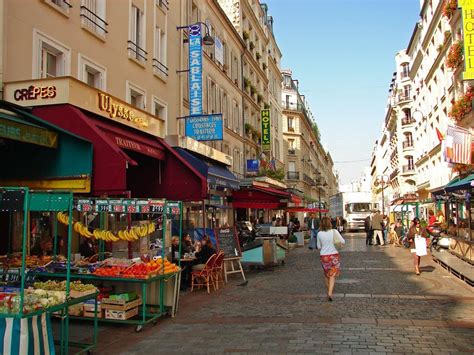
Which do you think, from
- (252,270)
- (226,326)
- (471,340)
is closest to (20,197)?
(226,326)

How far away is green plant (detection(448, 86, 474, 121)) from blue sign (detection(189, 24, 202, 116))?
1249 centimetres

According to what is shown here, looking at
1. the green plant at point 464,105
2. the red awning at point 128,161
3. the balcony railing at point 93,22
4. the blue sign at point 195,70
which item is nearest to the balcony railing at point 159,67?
the blue sign at point 195,70

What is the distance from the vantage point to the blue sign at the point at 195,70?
18008mm

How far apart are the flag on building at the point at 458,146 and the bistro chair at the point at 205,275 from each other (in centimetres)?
1271

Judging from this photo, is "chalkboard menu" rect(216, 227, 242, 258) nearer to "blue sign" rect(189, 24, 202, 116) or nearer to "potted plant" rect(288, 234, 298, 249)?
"blue sign" rect(189, 24, 202, 116)

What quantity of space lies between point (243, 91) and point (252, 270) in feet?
60.5

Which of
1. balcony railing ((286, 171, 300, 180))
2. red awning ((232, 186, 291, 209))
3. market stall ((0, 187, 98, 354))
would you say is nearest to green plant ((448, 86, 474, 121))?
red awning ((232, 186, 291, 209))

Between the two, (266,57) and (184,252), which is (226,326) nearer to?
(184,252)

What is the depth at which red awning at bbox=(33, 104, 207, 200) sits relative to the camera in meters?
8.91

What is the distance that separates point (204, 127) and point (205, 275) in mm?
7758

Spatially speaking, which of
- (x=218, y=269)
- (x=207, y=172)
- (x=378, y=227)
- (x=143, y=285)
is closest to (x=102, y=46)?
(x=207, y=172)

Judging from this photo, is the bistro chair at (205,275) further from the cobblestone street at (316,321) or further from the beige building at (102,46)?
the beige building at (102,46)

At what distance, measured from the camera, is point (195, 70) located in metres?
18.4

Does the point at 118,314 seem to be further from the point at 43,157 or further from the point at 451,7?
the point at 451,7
